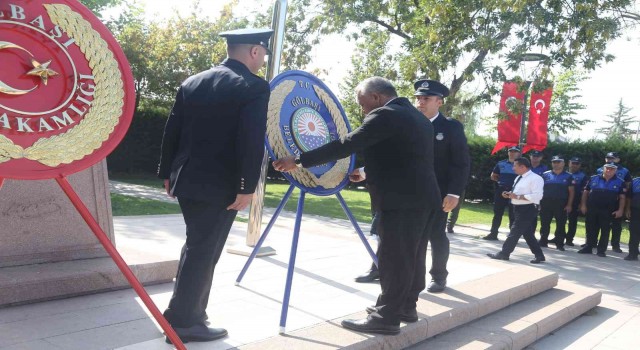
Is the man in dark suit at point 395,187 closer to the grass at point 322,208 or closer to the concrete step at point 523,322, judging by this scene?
the concrete step at point 523,322

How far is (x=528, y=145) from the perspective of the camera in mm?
16156

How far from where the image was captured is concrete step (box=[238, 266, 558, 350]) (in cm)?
343

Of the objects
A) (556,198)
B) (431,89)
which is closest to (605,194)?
(556,198)

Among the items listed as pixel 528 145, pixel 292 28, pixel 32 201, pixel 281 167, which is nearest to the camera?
pixel 281 167

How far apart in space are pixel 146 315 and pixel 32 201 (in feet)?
4.17

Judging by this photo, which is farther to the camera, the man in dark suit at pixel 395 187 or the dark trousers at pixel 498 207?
the dark trousers at pixel 498 207

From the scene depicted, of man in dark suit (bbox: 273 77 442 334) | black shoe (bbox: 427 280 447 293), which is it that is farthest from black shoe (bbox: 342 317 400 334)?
black shoe (bbox: 427 280 447 293)

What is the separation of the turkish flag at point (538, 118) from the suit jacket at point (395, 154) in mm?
12518

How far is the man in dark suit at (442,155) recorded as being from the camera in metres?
4.88

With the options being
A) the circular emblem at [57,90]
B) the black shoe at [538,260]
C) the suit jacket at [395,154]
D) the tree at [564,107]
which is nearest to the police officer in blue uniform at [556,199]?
the black shoe at [538,260]

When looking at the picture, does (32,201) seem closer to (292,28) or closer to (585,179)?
(585,179)

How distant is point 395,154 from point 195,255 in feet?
4.75

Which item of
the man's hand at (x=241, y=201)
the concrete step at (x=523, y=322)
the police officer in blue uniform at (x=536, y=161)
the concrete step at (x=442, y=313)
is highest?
the police officer in blue uniform at (x=536, y=161)

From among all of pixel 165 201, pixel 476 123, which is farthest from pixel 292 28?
pixel 476 123
